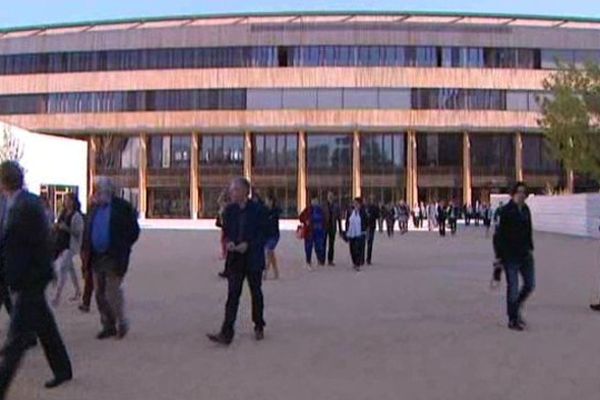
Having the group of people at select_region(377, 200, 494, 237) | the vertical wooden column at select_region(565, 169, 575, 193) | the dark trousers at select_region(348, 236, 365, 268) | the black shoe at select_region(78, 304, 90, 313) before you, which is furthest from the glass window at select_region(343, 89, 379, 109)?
the black shoe at select_region(78, 304, 90, 313)

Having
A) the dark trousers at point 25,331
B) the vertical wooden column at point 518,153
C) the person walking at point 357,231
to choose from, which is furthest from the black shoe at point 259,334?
the vertical wooden column at point 518,153

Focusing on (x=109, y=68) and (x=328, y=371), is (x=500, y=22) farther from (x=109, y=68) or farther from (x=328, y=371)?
(x=328, y=371)

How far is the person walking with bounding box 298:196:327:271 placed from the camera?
19109mm

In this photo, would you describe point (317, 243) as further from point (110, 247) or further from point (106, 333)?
point (110, 247)

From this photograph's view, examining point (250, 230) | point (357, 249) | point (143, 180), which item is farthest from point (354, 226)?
point (143, 180)

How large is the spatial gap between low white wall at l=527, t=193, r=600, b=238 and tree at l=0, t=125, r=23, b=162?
26.2 meters

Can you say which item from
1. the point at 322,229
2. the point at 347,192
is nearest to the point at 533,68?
the point at 347,192

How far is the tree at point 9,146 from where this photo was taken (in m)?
40.6

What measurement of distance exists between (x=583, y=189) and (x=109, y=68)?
38.6 m

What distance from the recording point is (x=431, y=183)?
2633 inches

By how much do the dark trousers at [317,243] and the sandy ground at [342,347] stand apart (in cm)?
350

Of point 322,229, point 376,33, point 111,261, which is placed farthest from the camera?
point 376,33

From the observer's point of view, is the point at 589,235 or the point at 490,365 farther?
the point at 589,235

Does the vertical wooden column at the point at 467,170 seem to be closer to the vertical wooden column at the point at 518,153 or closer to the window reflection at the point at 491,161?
the window reflection at the point at 491,161
